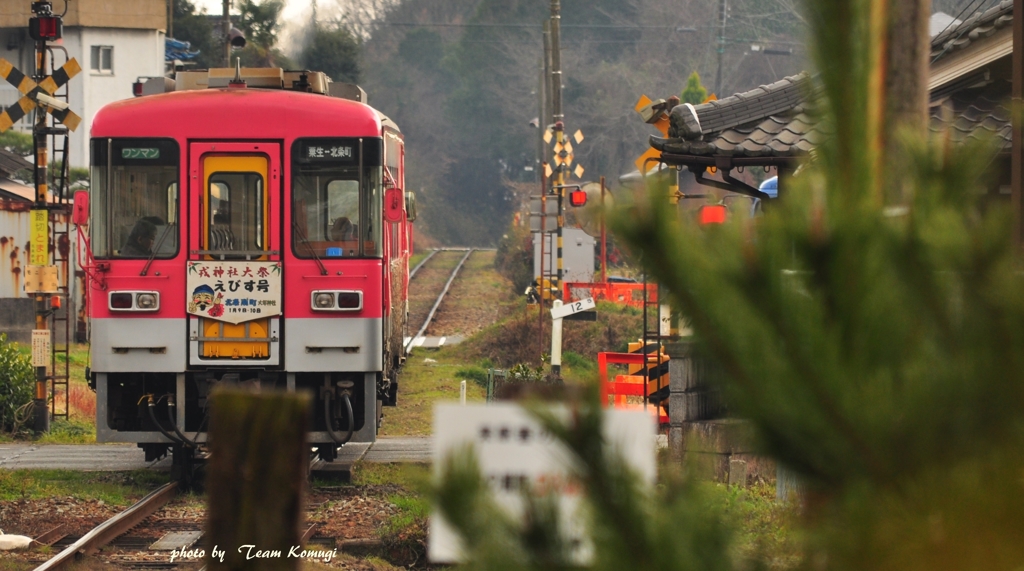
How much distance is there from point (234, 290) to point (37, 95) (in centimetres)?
435

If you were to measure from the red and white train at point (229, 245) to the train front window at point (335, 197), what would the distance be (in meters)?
0.01

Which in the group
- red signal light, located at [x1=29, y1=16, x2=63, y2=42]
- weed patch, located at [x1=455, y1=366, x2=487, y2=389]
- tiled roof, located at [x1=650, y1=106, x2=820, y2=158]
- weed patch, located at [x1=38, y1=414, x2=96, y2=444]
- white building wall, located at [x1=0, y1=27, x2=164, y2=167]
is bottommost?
weed patch, located at [x1=38, y1=414, x2=96, y2=444]

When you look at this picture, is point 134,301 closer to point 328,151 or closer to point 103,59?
point 328,151

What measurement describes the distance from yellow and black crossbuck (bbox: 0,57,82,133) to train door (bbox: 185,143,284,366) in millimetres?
3433

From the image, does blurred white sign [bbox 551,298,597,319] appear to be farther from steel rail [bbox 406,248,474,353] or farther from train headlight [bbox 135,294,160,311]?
steel rail [bbox 406,248,474,353]

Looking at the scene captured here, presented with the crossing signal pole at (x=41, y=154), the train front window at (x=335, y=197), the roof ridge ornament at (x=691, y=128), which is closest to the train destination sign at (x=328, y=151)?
the train front window at (x=335, y=197)

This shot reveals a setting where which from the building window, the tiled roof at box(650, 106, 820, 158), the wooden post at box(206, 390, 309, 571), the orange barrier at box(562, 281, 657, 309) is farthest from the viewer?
the building window

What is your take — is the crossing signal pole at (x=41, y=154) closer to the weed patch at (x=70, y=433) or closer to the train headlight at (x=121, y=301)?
the weed patch at (x=70, y=433)

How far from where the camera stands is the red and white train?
347 inches

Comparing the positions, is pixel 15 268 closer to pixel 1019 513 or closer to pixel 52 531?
pixel 52 531

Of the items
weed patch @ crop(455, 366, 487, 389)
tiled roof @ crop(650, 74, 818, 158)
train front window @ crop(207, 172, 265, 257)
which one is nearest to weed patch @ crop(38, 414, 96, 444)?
train front window @ crop(207, 172, 265, 257)

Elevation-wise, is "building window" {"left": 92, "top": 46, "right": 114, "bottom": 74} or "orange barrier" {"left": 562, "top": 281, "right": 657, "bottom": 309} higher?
"building window" {"left": 92, "top": 46, "right": 114, "bottom": 74}

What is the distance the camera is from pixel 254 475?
6.47ft

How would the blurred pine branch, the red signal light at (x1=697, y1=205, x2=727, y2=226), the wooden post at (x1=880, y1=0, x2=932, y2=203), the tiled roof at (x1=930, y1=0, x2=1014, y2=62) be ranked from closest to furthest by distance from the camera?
1. the blurred pine branch
2. the red signal light at (x1=697, y1=205, x2=727, y2=226)
3. the wooden post at (x1=880, y1=0, x2=932, y2=203)
4. the tiled roof at (x1=930, y1=0, x2=1014, y2=62)
